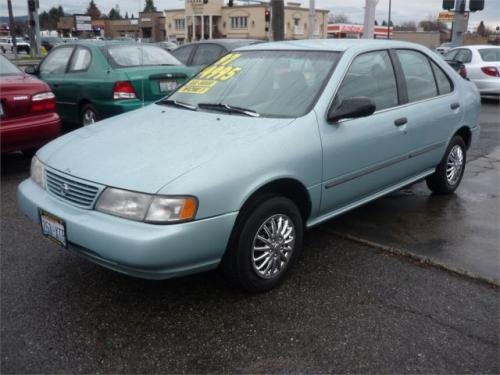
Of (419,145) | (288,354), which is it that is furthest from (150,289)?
(419,145)

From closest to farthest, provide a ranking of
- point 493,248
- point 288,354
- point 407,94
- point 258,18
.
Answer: point 288,354, point 493,248, point 407,94, point 258,18

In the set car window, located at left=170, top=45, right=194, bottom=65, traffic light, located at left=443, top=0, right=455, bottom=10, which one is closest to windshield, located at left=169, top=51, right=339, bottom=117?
car window, located at left=170, top=45, right=194, bottom=65

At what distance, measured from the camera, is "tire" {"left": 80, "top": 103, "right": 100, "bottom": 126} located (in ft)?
24.4

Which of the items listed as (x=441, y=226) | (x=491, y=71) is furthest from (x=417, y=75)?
(x=491, y=71)

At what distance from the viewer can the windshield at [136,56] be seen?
748 cm

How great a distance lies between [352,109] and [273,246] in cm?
110

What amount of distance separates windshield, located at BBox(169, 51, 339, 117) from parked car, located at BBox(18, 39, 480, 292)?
0.01 m

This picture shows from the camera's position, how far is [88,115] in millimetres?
7578

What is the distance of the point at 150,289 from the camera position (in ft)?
11.3

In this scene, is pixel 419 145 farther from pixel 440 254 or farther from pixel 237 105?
pixel 237 105

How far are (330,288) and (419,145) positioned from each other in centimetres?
182

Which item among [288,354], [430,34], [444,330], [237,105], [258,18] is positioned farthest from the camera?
[258,18]

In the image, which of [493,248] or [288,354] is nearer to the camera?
[288,354]

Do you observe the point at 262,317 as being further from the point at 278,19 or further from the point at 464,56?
the point at 278,19
